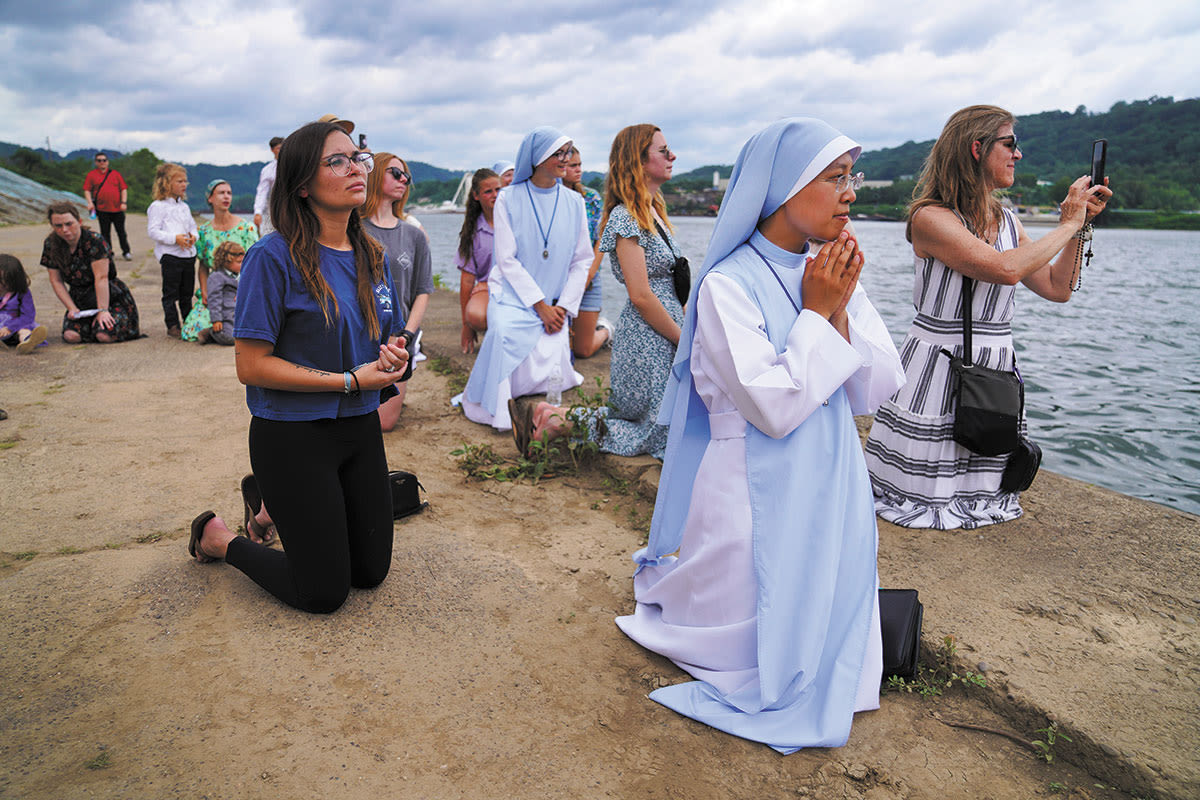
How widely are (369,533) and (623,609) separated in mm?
1115

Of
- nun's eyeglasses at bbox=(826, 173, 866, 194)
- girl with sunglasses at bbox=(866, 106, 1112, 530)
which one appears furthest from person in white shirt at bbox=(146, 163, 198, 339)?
nun's eyeglasses at bbox=(826, 173, 866, 194)

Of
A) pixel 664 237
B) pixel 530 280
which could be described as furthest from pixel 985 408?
pixel 530 280

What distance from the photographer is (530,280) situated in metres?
5.98

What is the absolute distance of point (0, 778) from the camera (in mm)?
2111

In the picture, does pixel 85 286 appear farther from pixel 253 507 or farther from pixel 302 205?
pixel 302 205

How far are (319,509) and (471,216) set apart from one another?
507 cm

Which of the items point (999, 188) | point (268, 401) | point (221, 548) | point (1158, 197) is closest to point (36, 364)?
point (221, 548)

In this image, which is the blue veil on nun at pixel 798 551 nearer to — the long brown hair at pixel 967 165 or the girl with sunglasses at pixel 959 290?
the girl with sunglasses at pixel 959 290

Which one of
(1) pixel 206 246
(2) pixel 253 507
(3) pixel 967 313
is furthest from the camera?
(1) pixel 206 246

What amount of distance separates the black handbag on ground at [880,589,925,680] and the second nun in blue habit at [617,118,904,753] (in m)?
0.12

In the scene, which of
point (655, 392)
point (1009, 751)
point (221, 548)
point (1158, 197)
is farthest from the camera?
point (1158, 197)

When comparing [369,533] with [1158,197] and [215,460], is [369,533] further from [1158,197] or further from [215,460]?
[1158,197]

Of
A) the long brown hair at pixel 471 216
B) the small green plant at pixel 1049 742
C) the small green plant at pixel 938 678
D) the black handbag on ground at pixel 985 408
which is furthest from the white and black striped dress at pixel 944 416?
the long brown hair at pixel 471 216

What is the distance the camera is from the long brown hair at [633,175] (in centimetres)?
463
